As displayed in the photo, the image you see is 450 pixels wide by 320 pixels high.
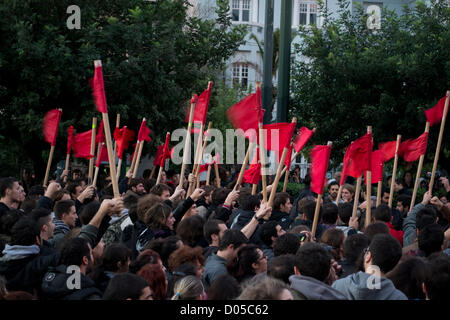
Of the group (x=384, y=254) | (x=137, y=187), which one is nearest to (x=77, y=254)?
(x=384, y=254)

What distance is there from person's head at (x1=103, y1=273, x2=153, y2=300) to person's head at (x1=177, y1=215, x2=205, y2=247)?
231 centimetres

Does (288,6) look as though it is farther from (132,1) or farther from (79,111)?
(79,111)

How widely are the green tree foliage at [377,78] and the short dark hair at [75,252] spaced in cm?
1024

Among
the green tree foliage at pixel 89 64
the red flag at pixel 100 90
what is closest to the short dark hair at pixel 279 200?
the red flag at pixel 100 90

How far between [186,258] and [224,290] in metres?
0.96

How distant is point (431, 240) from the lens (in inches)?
216

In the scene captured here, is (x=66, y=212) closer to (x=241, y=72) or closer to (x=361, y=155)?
(x=361, y=155)

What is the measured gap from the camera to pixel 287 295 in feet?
10.9

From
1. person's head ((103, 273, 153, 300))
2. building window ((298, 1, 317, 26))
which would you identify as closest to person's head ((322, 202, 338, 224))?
person's head ((103, 273, 153, 300))

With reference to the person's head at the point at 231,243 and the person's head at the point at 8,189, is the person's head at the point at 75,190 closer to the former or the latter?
the person's head at the point at 8,189

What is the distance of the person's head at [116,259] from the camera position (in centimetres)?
486

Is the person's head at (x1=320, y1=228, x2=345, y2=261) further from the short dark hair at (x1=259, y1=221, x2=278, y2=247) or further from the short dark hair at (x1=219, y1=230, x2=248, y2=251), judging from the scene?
the short dark hair at (x1=219, y1=230, x2=248, y2=251)
